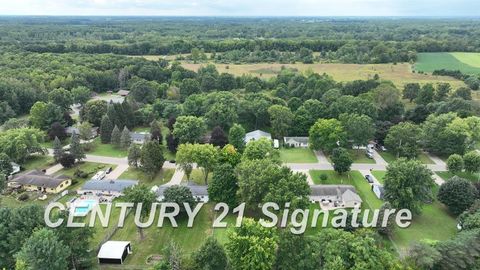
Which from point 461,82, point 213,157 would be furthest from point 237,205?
point 461,82

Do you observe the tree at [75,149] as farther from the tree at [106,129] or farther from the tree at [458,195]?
the tree at [458,195]

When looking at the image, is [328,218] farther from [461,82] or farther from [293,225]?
[461,82]

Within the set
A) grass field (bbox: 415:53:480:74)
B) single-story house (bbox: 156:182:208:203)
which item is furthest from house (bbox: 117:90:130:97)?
grass field (bbox: 415:53:480:74)

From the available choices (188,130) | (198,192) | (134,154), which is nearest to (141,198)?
(198,192)

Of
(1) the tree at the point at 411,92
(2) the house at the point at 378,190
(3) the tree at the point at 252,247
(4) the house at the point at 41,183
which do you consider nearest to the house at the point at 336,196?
(2) the house at the point at 378,190

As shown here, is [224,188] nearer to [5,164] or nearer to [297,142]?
[297,142]
